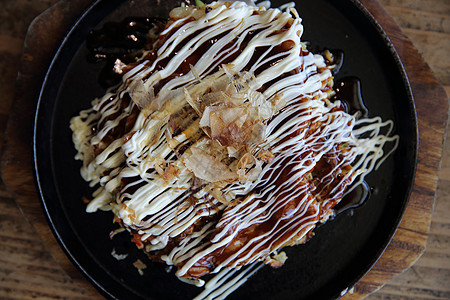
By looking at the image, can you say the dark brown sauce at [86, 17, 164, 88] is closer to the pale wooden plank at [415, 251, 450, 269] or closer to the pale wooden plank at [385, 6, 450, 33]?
the pale wooden plank at [385, 6, 450, 33]

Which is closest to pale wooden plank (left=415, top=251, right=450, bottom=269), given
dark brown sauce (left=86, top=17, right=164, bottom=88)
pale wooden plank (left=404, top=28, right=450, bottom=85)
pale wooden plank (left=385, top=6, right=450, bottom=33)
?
pale wooden plank (left=404, top=28, right=450, bottom=85)

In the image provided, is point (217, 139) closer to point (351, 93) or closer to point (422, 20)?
point (351, 93)

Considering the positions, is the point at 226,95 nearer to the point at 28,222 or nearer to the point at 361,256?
the point at 361,256

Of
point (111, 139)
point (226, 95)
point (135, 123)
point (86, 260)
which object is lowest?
point (86, 260)

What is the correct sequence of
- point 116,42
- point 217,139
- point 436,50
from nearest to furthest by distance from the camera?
1. point 217,139
2. point 116,42
3. point 436,50

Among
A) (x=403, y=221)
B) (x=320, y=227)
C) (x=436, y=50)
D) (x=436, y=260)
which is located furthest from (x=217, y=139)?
(x=436, y=260)

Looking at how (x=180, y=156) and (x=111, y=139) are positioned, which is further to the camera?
(x=111, y=139)

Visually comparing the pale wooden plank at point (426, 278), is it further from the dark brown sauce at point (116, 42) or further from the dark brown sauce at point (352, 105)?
the dark brown sauce at point (116, 42)

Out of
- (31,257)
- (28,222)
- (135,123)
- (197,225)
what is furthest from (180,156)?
(31,257)
